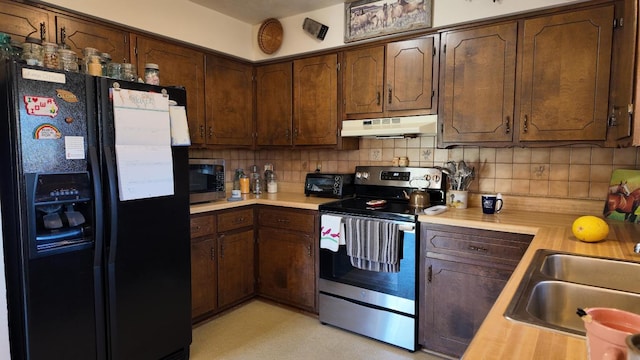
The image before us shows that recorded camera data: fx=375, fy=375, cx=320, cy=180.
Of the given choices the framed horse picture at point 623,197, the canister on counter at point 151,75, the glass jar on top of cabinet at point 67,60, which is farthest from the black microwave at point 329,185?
the glass jar on top of cabinet at point 67,60

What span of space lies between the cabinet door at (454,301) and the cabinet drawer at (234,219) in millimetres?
1473

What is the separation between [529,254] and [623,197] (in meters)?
1.17

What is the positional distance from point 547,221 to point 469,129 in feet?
2.40

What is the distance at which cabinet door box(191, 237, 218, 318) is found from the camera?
269 centimetres

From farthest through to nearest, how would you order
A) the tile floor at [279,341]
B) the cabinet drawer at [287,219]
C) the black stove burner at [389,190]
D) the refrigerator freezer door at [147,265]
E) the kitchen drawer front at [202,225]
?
the cabinet drawer at [287,219] → the kitchen drawer front at [202,225] → the black stove burner at [389,190] → the tile floor at [279,341] → the refrigerator freezer door at [147,265]

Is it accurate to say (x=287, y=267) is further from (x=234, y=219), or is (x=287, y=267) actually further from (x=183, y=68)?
(x=183, y=68)

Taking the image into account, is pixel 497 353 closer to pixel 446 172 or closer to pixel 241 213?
pixel 446 172

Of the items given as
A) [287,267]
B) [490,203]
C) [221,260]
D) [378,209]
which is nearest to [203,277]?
[221,260]

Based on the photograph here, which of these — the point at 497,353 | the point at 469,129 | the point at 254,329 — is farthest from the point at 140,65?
the point at 497,353

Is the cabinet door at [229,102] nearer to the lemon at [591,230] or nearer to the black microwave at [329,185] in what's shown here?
the black microwave at [329,185]

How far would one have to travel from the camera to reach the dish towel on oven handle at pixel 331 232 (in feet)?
8.63

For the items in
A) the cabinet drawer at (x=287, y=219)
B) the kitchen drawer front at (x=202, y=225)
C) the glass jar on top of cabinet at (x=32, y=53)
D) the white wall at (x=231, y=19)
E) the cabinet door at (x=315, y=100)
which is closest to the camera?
the glass jar on top of cabinet at (x=32, y=53)

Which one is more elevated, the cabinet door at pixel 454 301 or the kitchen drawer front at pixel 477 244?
the kitchen drawer front at pixel 477 244

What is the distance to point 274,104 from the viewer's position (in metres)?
3.38
